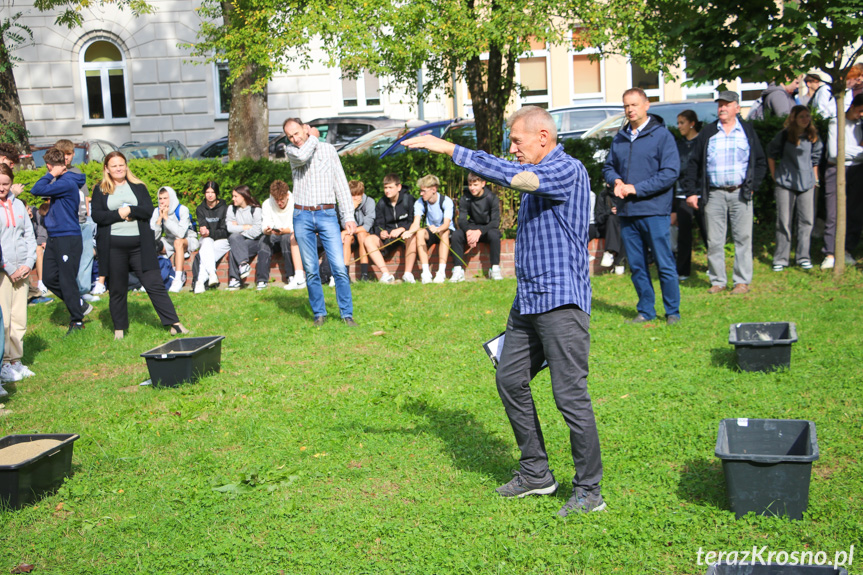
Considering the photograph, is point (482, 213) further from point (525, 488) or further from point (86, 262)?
point (525, 488)

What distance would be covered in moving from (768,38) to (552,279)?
21.2ft

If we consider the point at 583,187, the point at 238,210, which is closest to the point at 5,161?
the point at 238,210

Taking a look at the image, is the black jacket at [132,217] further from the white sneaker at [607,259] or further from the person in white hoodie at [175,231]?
the white sneaker at [607,259]

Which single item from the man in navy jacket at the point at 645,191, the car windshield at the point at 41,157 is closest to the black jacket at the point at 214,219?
the man in navy jacket at the point at 645,191

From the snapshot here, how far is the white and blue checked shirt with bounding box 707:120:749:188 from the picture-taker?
30.6 ft

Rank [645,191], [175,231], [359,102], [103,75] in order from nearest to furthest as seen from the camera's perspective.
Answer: [645,191] → [175,231] → [359,102] → [103,75]

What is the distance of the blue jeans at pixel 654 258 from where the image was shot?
8.20 m

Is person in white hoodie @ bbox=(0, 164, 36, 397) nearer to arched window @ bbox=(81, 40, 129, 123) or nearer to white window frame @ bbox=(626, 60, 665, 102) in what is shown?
arched window @ bbox=(81, 40, 129, 123)

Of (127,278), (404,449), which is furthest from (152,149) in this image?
(404,449)

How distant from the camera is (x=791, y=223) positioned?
426 inches

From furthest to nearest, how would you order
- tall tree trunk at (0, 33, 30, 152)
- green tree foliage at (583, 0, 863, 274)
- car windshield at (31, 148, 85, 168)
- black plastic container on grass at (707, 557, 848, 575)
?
car windshield at (31, 148, 85, 168), tall tree trunk at (0, 33, 30, 152), green tree foliage at (583, 0, 863, 274), black plastic container on grass at (707, 557, 848, 575)

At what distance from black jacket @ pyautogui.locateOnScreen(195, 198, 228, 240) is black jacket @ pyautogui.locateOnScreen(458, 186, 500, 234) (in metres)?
3.58

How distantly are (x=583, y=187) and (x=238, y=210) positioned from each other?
8.92 meters

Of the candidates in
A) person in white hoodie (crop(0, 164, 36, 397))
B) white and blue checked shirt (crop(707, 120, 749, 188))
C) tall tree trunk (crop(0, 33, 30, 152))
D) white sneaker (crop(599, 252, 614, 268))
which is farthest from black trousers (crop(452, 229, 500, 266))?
tall tree trunk (crop(0, 33, 30, 152))
